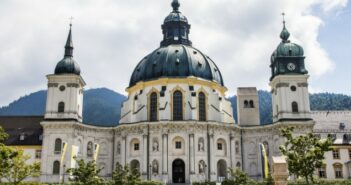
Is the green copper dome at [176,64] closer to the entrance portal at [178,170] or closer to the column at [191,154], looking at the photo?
the column at [191,154]

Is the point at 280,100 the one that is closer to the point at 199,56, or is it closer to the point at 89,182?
the point at 199,56

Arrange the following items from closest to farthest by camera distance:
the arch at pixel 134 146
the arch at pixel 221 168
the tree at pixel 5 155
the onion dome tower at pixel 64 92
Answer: the tree at pixel 5 155, the onion dome tower at pixel 64 92, the arch at pixel 134 146, the arch at pixel 221 168

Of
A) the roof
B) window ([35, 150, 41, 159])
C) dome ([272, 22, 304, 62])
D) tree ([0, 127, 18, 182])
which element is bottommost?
tree ([0, 127, 18, 182])

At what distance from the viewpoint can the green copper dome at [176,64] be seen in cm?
7619

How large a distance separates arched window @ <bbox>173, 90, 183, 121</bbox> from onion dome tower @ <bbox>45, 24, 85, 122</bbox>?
17192 millimetres

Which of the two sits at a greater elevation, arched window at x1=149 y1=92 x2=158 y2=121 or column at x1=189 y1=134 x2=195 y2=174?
arched window at x1=149 y1=92 x2=158 y2=121

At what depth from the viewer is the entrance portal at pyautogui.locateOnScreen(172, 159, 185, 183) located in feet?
228

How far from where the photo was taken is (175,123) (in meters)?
69.2

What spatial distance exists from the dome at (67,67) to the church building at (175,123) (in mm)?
175

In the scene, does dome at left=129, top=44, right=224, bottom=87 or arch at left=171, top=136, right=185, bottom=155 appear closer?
arch at left=171, top=136, right=185, bottom=155

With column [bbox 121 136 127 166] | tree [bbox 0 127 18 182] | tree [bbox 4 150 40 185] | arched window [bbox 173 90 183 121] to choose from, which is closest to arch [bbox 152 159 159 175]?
column [bbox 121 136 127 166]

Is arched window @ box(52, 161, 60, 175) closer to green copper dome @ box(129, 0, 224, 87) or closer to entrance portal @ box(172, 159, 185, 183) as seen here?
entrance portal @ box(172, 159, 185, 183)

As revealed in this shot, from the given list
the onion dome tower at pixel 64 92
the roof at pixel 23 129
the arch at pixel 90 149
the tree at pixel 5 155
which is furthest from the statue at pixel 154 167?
the tree at pixel 5 155

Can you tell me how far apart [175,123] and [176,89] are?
25.4ft
